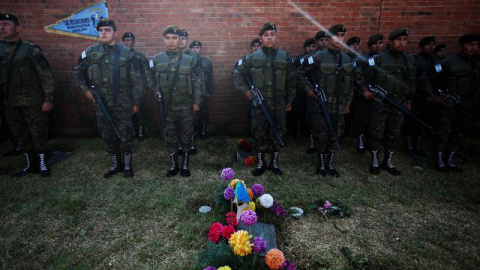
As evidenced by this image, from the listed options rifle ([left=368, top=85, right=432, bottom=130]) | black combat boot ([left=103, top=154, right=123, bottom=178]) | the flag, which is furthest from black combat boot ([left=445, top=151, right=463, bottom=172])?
the flag

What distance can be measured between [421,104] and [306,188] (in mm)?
3503

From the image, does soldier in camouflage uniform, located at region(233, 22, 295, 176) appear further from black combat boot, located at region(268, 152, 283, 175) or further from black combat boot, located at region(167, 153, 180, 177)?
black combat boot, located at region(167, 153, 180, 177)

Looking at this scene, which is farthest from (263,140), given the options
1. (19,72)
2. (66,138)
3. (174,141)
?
(66,138)

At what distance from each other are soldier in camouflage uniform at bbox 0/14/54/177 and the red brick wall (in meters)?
2.04

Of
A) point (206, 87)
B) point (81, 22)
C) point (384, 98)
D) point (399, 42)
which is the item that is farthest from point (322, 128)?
point (81, 22)

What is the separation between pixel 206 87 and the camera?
5.96m

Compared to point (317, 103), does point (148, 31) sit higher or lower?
higher

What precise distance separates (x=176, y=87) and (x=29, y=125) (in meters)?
2.43

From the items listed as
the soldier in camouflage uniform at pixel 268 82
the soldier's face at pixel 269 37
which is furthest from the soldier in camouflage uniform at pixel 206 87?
the soldier's face at pixel 269 37

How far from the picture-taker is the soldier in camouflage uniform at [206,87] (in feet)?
18.6

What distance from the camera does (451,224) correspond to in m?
3.21

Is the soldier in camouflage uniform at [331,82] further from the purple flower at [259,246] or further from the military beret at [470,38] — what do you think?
the purple flower at [259,246]

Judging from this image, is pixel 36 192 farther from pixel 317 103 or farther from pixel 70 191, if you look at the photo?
pixel 317 103

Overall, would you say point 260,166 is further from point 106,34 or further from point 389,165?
point 106,34
